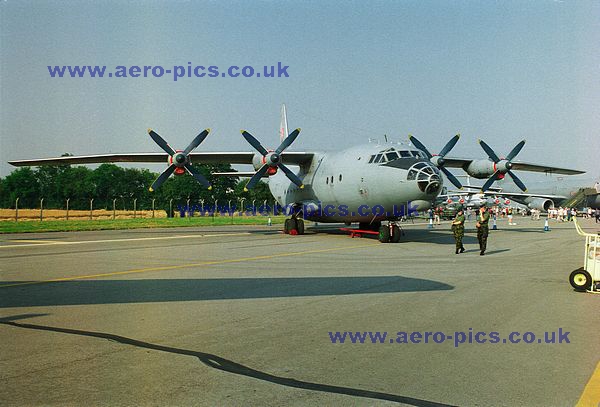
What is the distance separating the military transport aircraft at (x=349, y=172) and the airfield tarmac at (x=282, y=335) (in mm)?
7750

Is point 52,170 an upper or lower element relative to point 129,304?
upper

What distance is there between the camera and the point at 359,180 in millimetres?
22312

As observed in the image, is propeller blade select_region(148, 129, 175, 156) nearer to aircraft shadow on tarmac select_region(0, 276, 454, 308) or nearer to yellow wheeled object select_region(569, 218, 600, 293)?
aircraft shadow on tarmac select_region(0, 276, 454, 308)

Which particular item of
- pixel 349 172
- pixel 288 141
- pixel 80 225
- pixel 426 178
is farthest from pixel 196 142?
pixel 80 225

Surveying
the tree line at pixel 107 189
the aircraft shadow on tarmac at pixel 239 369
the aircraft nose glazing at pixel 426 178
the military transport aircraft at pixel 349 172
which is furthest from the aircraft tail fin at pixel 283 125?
the tree line at pixel 107 189

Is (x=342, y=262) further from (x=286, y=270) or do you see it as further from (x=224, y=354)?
(x=224, y=354)

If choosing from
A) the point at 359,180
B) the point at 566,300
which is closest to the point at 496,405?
the point at 566,300

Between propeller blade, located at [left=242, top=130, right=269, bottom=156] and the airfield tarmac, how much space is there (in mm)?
14507

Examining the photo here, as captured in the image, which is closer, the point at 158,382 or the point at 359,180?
the point at 158,382

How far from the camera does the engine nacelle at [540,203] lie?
65.8 meters

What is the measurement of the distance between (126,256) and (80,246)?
495 centimetres

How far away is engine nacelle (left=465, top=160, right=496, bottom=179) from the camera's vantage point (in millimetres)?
30953

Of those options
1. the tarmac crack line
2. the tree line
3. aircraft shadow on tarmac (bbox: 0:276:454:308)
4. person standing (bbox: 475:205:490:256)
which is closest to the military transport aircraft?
person standing (bbox: 475:205:490:256)

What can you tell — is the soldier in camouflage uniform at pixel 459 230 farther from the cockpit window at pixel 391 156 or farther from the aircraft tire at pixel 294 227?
the aircraft tire at pixel 294 227
